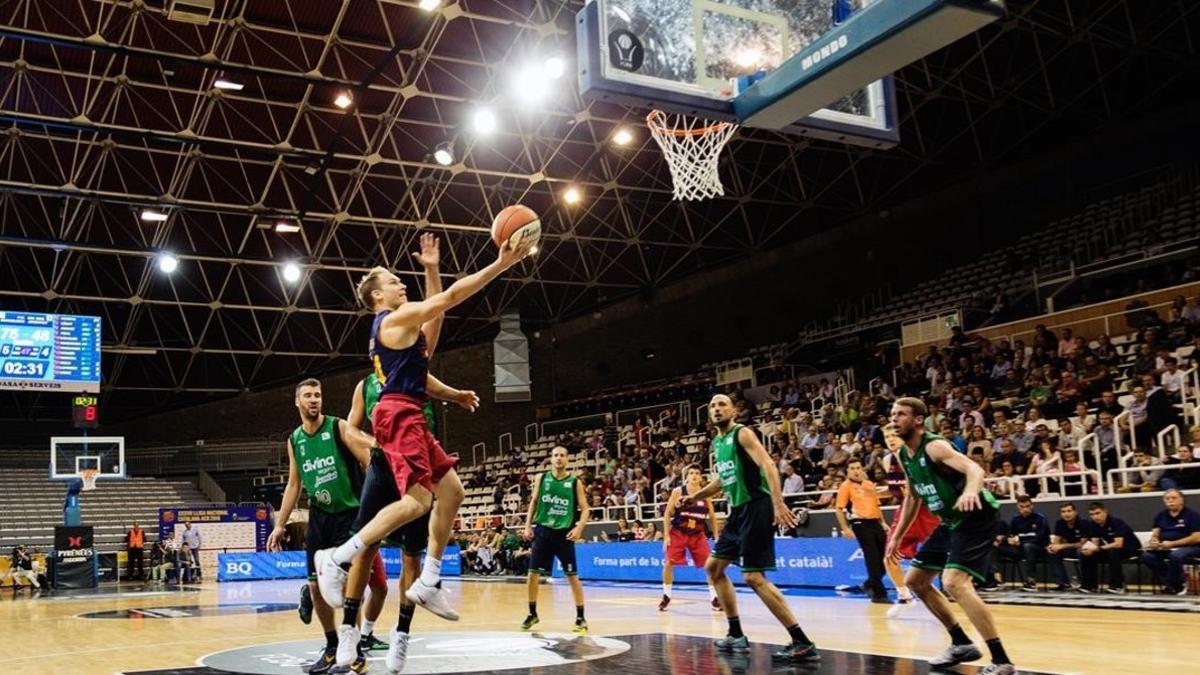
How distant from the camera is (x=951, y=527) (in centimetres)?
692

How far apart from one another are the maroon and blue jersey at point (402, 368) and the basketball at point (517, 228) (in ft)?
2.73

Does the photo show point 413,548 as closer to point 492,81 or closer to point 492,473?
point 492,81

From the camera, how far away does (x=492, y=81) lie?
72.4 ft

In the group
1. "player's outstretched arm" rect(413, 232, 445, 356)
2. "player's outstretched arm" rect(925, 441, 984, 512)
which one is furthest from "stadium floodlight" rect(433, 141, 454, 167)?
"player's outstretched arm" rect(925, 441, 984, 512)

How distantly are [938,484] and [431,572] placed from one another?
319 cm

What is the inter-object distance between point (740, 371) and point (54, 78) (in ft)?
57.4

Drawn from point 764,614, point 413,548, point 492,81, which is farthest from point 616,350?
point 413,548

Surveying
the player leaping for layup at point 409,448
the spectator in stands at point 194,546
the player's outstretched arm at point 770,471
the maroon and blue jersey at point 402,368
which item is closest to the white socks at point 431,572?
the player leaping for layup at point 409,448

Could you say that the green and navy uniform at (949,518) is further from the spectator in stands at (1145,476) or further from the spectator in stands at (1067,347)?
the spectator in stands at (1067,347)

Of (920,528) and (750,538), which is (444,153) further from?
(750,538)

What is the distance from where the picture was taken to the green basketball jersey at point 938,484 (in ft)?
22.7

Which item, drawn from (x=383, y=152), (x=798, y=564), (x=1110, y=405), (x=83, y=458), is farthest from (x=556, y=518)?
(x=83, y=458)

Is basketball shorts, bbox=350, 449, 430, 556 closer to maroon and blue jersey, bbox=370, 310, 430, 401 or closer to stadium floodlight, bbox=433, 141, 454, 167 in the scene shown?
maroon and blue jersey, bbox=370, 310, 430, 401

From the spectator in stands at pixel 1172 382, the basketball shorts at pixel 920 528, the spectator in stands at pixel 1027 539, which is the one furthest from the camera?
the spectator in stands at pixel 1172 382
